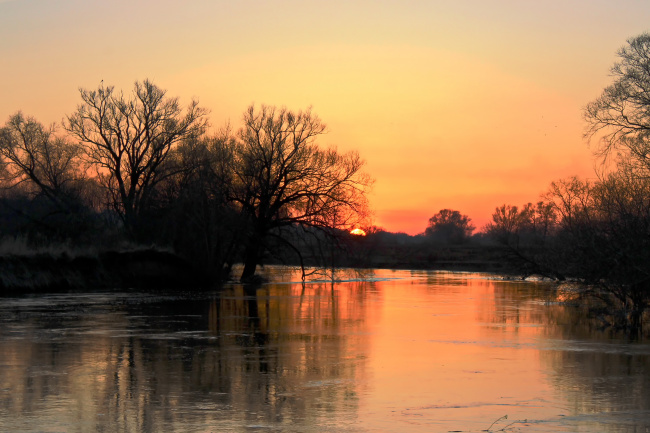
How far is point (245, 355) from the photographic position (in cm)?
1423

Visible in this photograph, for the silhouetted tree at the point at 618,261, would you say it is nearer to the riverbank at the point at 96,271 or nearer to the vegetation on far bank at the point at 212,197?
the vegetation on far bank at the point at 212,197

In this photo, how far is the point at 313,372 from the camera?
41.0 ft

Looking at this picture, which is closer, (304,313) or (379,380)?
(379,380)

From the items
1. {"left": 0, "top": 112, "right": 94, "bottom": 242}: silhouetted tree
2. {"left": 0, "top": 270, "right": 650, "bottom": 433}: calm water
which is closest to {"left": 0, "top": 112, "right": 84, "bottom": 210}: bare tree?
{"left": 0, "top": 112, "right": 94, "bottom": 242}: silhouetted tree

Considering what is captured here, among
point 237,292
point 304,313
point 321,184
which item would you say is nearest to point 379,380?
point 304,313

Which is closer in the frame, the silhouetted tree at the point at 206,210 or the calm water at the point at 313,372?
the calm water at the point at 313,372

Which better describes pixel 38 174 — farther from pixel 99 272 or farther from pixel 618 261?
pixel 618 261

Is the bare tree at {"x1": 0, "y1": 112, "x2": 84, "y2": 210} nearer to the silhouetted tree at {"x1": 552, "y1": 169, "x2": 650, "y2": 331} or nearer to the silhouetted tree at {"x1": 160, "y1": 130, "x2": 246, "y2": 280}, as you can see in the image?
the silhouetted tree at {"x1": 160, "y1": 130, "x2": 246, "y2": 280}

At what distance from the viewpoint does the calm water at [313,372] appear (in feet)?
29.9

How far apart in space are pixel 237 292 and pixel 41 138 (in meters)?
30.4

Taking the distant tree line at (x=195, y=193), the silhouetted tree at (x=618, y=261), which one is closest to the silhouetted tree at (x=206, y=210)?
the distant tree line at (x=195, y=193)

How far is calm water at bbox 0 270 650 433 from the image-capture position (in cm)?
912

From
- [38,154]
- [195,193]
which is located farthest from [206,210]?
[38,154]

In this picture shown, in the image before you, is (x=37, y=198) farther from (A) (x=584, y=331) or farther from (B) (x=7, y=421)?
(B) (x=7, y=421)
